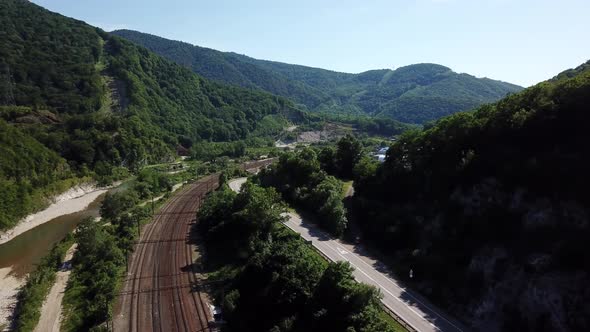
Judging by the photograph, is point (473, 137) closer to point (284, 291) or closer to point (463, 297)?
point (463, 297)

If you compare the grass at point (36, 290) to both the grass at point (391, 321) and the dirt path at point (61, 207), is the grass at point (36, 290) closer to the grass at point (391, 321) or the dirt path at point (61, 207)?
the dirt path at point (61, 207)

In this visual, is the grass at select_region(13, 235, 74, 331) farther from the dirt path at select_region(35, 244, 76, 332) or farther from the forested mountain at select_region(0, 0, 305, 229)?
the forested mountain at select_region(0, 0, 305, 229)

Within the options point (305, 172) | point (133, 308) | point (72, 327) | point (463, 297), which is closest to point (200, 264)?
point (133, 308)

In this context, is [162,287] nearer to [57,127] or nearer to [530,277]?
[530,277]

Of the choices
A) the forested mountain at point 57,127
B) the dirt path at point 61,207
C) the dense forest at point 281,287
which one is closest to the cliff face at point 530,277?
the dense forest at point 281,287

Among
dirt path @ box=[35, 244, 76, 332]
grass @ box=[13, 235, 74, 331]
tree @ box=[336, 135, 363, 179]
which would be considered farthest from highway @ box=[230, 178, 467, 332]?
grass @ box=[13, 235, 74, 331]

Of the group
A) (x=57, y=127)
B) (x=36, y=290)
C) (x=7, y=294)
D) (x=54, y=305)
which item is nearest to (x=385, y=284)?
(x=54, y=305)

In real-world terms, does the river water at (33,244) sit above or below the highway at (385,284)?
below
